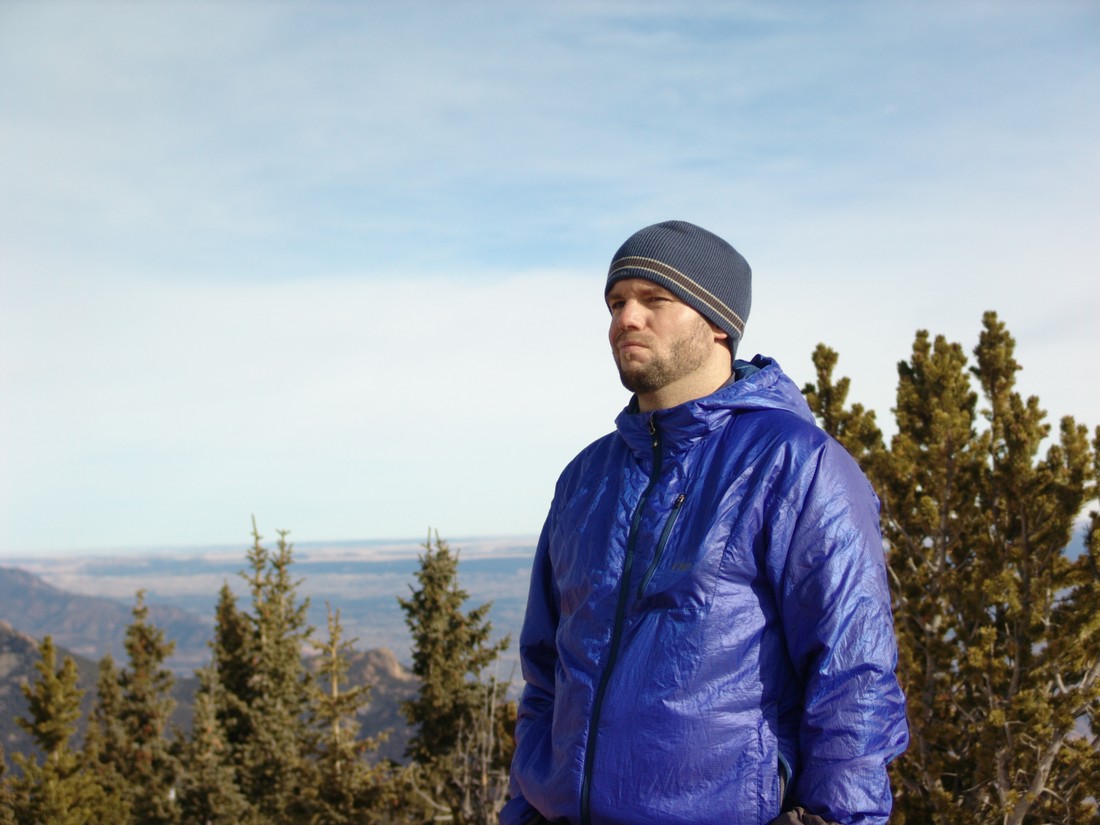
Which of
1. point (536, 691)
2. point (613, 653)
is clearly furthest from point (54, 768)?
point (613, 653)

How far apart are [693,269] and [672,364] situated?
0.25 metres

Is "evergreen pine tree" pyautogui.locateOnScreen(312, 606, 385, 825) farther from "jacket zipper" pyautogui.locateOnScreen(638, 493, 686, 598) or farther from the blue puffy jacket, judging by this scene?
"jacket zipper" pyautogui.locateOnScreen(638, 493, 686, 598)

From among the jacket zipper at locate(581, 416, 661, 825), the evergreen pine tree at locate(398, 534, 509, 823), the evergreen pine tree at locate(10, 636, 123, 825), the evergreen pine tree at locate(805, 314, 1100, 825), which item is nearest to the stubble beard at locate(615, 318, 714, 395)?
the jacket zipper at locate(581, 416, 661, 825)

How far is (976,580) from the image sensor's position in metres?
8.68

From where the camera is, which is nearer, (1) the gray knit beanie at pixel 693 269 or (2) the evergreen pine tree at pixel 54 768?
(1) the gray knit beanie at pixel 693 269

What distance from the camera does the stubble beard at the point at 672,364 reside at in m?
2.70

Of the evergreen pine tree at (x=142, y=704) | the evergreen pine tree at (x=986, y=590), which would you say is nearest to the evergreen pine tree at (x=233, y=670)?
the evergreen pine tree at (x=142, y=704)

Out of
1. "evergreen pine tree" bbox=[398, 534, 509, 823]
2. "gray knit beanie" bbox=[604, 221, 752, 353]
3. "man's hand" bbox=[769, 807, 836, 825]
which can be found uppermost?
"gray knit beanie" bbox=[604, 221, 752, 353]

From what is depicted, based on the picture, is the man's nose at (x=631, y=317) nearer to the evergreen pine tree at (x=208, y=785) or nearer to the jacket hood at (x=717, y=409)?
the jacket hood at (x=717, y=409)

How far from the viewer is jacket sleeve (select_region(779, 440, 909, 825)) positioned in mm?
2254

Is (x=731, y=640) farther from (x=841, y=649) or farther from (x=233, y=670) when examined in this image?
(x=233, y=670)

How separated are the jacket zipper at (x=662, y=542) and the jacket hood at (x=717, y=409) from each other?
0.18 meters

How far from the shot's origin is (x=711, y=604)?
8.00 feet

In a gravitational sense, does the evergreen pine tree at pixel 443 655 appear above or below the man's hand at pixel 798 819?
below
